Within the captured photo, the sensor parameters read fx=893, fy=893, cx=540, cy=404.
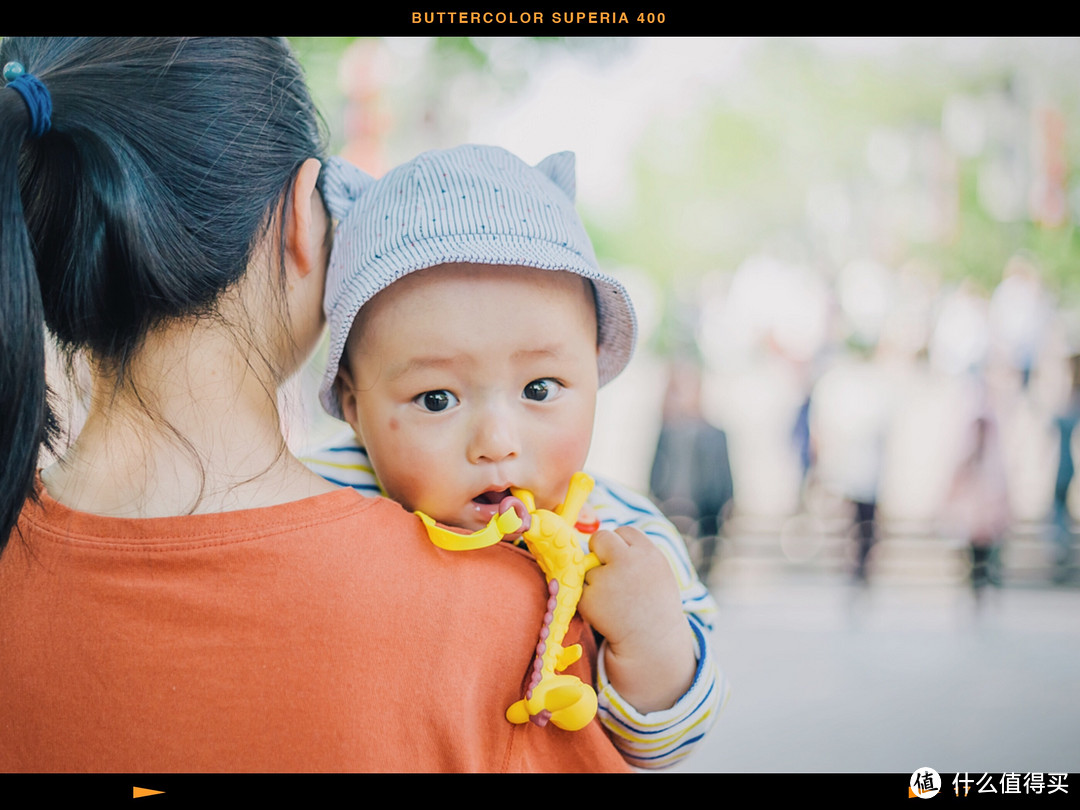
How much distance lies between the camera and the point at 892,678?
14.5 ft

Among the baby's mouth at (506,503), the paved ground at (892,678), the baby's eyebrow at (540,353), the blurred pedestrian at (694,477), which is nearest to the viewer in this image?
the baby's mouth at (506,503)

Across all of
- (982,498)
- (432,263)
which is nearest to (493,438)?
(432,263)

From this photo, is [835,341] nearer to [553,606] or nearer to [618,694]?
[618,694]

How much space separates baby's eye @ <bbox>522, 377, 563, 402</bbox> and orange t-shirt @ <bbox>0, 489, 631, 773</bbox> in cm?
35

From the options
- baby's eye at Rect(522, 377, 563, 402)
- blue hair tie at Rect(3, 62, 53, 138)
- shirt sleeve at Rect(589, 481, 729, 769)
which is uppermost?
blue hair tie at Rect(3, 62, 53, 138)

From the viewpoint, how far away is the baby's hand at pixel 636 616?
1.12 metres

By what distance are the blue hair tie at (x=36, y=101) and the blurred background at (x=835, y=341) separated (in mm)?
453

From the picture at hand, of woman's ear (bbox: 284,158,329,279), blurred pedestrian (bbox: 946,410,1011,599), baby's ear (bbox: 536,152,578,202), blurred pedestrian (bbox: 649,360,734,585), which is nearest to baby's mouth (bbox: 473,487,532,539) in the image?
woman's ear (bbox: 284,158,329,279)

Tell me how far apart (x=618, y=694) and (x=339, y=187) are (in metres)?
0.82

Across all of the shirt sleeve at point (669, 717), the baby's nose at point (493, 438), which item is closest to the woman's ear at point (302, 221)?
the baby's nose at point (493, 438)

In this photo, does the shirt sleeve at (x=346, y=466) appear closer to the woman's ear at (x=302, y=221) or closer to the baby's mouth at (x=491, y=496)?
the baby's mouth at (x=491, y=496)

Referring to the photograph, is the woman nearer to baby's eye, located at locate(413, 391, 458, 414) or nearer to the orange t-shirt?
the orange t-shirt

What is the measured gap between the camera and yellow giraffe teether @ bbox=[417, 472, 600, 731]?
960 mm
